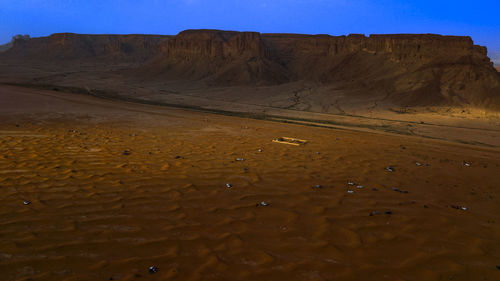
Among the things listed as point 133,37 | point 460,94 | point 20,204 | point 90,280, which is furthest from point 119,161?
point 133,37

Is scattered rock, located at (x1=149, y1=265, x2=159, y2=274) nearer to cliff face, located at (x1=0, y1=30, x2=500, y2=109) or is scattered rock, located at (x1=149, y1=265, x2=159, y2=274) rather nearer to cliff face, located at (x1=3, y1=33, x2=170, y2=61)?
cliff face, located at (x1=0, y1=30, x2=500, y2=109)

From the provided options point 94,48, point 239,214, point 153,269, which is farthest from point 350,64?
point 94,48

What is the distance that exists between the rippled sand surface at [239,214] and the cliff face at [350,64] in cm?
2841

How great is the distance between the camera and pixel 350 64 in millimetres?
47219

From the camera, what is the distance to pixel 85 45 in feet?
308

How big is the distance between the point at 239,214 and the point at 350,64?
4725 centimetres

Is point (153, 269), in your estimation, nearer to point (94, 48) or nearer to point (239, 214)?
point (239, 214)

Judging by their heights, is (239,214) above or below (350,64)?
below

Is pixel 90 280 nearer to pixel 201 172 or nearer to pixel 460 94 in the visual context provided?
pixel 201 172

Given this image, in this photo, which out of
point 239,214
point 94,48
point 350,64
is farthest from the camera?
point 94,48

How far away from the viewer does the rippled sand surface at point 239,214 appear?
10.7 feet

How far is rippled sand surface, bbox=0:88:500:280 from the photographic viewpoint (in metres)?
3.26

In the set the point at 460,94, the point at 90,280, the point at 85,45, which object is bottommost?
the point at 90,280

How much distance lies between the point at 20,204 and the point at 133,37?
100668 millimetres
